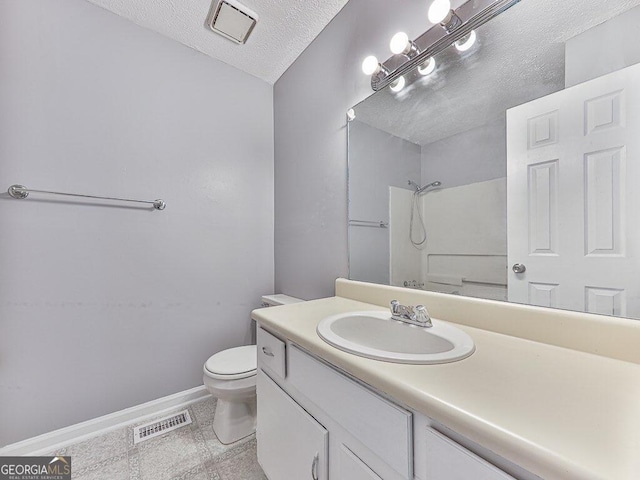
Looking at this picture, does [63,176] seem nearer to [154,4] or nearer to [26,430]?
[154,4]

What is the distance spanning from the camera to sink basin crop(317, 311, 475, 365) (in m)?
0.62

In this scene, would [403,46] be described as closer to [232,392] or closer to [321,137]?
[321,137]

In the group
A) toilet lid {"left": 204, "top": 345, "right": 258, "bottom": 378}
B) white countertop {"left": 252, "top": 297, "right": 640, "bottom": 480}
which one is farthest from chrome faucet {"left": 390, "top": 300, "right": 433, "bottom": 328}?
toilet lid {"left": 204, "top": 345, "right": 258, "bottom": 378}

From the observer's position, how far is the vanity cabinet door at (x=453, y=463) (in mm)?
393

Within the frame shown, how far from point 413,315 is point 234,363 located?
1043 millimetres

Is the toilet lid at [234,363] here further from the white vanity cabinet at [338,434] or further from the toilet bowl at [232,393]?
the white vanity cabinet at [338,434]

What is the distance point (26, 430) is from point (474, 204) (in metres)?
2.27

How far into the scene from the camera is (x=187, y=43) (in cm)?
167

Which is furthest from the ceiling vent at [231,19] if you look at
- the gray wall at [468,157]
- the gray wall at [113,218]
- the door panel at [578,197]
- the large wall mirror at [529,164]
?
the door panel at [578,197]

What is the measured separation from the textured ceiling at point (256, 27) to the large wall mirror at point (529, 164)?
31.6 inches

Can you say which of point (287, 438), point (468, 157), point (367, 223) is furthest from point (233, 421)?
point (468, 157)

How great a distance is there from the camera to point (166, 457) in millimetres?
1233

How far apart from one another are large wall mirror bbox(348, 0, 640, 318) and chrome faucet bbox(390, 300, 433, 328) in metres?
0.20

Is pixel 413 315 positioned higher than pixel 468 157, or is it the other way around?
pixel 468 157
